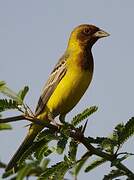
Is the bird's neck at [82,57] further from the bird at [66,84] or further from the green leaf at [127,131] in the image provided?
the green leaf at [127,131]

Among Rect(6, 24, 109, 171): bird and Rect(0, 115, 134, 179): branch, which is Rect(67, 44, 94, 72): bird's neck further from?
Rect(0, 115, 134, 179): branch

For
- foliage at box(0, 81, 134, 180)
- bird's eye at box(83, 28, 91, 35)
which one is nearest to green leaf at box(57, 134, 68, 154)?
foliage at box(0, 81, 134, 180)

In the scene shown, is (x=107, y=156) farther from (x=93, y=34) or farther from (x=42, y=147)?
(x=93, y=34)

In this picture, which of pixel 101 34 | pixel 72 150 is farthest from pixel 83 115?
pixel 101 34

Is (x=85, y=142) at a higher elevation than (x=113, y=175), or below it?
higher

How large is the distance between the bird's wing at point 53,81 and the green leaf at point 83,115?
10.7 ft

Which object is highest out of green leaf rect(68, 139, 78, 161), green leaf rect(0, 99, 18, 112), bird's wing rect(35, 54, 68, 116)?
bird's wing rect(35, 54, 68, 116)

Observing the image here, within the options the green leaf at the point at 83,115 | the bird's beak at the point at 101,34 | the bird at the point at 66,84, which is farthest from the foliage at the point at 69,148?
the bird's beak at the point at 101,34

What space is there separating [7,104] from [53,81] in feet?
14.4

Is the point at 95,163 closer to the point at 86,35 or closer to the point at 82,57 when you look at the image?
the point at 82,57

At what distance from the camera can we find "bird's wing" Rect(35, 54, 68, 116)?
752 cm

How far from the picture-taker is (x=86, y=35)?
8734mm

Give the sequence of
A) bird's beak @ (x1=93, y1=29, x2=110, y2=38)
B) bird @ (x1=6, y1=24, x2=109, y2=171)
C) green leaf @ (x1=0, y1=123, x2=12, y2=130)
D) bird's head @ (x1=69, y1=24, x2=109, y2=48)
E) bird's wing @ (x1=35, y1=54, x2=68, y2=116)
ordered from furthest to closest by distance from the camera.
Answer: bird's head @ (x1=69, y1=24, x2=109, y2=48) < bird's beak @ (x1=93, y1=29, x2=110, y2=38) < bird's wing @ (x1=35, y1=54, x2=68, y2=116) < bird @ (x1=6, y1=24, x2=109, y2=171) < green leaf @ (x1=0, y1=123, x2=12, y2=130)

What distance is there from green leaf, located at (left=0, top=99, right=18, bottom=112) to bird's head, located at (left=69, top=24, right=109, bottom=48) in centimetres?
507
